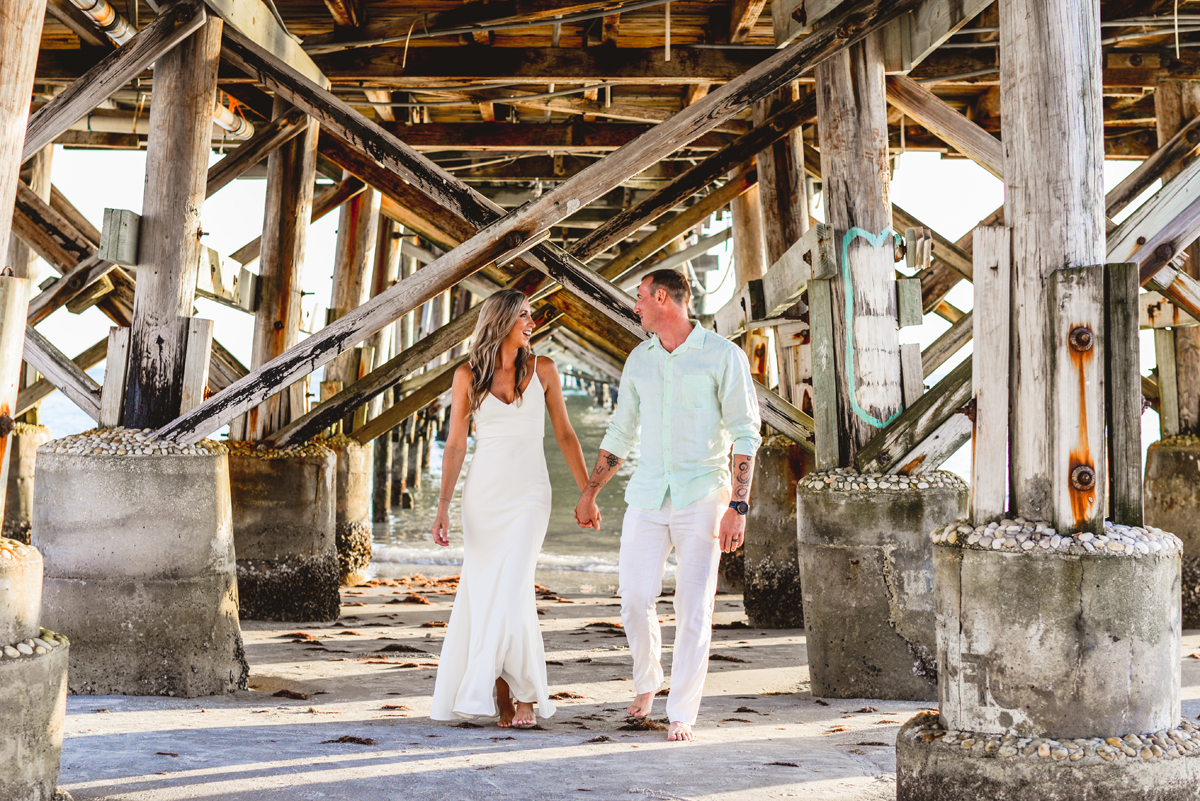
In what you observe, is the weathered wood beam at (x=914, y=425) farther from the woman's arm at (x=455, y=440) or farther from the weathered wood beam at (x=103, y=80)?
the weathered wood beam at (x=103, y=80)

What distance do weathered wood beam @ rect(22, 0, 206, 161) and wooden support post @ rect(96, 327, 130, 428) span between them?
0.91 meters

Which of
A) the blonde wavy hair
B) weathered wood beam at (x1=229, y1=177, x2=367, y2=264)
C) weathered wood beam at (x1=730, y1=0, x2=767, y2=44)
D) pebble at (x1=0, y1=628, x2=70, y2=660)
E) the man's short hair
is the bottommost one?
Answer: pebble at (x1=0, y1=628, x2=70, y2=660)

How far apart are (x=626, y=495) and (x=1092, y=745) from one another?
6.24 feet

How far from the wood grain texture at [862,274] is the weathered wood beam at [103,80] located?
311cm

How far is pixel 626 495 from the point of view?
4156mm

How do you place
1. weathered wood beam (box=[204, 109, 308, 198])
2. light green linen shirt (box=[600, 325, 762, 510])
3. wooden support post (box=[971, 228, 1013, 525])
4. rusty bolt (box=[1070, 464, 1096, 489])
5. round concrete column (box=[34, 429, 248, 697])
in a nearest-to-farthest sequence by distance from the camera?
1. rusty bolt (box=[1070, 464, 1096, 489])
2. wooden support post (box=[971, 228, 1013, 525])
3. light green linen shirt (box=[600, 325, 762, 510])
4. round concrete column (box=[34, 429, 248, 697])
5. weathered wood beam (box=[204, 109, 308, 198])

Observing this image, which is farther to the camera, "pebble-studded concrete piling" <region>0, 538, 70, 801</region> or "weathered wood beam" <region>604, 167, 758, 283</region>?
"weathered wood beam" <region>604, 167, 758, 283</region>

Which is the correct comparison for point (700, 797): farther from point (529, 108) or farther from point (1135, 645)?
point (529, 108)

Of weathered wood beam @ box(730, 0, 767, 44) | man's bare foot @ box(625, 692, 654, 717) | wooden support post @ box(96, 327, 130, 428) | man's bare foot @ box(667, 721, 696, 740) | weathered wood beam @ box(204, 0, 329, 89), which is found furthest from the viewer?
weathered wood beam @ box(730, 0, 767, 44)

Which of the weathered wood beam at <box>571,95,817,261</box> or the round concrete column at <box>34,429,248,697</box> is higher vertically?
the weathered wood beam at <box>571,95,817,261</box>

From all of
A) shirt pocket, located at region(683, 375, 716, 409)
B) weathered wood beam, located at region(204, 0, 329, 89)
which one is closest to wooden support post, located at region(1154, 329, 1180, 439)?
shirt pocket, located at region(683, 375, 716, 409)

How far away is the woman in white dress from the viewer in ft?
13.4

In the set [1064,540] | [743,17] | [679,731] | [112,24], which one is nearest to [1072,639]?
[1064,540]

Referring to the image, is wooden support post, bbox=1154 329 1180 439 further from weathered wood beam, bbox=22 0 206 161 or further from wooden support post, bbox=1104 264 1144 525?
weathered wood beam, bbox=22 0 206 161
